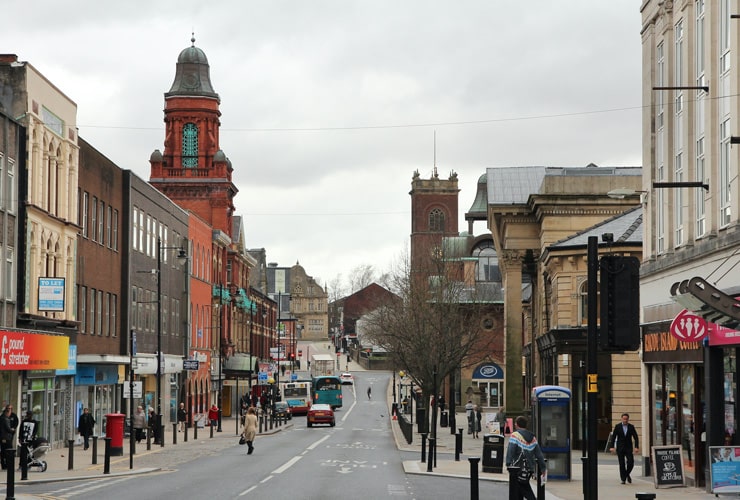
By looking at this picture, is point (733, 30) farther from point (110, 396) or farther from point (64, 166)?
point (110, 396)

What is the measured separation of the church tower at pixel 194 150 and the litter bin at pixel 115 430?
5100cm

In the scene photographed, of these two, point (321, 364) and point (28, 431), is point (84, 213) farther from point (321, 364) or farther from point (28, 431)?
point (321, 364)

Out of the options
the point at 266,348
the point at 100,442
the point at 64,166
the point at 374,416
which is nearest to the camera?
the point at 64,166

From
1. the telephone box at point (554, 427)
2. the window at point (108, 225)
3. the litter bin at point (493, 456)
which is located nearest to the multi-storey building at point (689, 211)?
the telephone box at point (554, 427)

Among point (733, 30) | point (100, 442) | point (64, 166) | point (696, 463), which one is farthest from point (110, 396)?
point (733, 30)

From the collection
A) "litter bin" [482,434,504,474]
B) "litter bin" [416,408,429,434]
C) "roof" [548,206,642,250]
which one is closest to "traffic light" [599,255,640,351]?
"litter bin" [482,434,504,474]

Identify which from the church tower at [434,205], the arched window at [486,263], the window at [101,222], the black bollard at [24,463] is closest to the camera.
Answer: the black bollard at [24,463]

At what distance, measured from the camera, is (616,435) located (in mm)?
29406

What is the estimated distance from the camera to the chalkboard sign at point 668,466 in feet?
85.1

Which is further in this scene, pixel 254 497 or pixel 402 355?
pixel 402 355

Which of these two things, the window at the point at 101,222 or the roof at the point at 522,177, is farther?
the roof at the point at 522,177

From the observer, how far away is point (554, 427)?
30656 mm

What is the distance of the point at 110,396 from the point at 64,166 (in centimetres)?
1385

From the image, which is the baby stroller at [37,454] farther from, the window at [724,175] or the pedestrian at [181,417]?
the pedestrian at [181,417]
